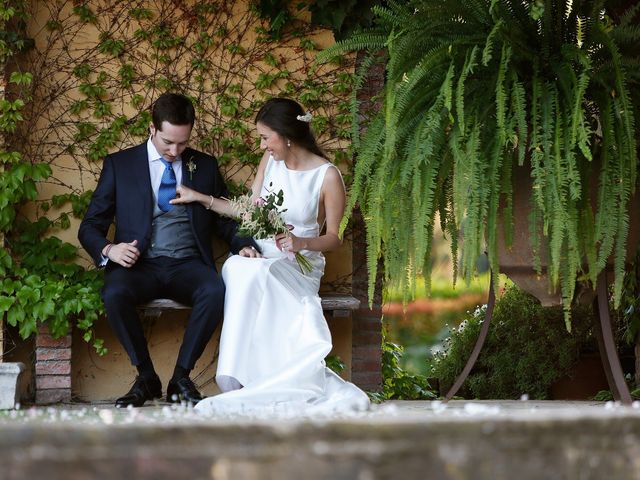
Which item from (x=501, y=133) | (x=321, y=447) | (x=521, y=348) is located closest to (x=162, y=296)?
(x=501, y=133)

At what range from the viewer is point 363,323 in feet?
14.8

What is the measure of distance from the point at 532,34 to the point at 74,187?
7.64ft

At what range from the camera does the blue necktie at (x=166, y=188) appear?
4047 millimetres

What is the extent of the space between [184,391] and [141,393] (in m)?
0.17

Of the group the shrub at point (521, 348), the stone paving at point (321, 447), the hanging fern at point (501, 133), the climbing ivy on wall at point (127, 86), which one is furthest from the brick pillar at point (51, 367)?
the stone paving at point (321, 447)

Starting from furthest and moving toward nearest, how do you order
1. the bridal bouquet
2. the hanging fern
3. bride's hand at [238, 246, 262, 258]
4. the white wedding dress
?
bride's hand at [238, 246, 262, 258]
the bridal bouquet
the white wedding dress
the hanging fern

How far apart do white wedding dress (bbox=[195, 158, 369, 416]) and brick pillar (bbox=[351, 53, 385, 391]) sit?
1.97 feet

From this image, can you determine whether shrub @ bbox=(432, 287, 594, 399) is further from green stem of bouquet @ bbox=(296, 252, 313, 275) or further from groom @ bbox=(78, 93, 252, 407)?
groom @ bbox=(78, 93, 252, 407)

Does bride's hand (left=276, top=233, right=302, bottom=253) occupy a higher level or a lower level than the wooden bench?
higher

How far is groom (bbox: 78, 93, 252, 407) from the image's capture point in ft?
12.3

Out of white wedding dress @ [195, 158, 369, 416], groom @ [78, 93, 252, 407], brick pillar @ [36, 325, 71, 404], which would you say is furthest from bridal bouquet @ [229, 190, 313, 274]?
brick pillar @ [36, 325, 71, 404]

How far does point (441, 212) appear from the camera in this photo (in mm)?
2982

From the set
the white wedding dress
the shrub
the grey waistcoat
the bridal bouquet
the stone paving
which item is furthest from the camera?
the shrub

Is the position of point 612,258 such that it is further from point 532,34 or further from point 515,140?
point 532,34
